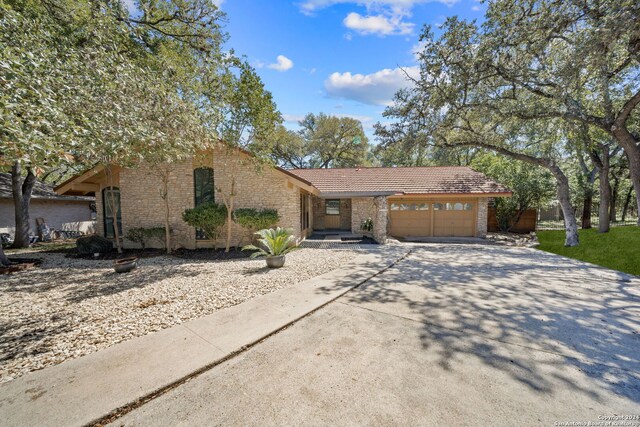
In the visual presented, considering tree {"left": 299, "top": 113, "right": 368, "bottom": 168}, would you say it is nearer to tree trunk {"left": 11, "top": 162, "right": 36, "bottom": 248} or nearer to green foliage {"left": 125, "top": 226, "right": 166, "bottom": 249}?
green foliage {"left": 125, "top": 226, "right": 166, "bottom": 249}

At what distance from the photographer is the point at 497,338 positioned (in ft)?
11.5

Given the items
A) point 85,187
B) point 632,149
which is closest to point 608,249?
point 632,149

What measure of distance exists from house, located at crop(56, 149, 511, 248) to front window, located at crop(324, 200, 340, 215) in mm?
1980

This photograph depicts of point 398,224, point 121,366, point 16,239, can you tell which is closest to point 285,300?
point 121,366

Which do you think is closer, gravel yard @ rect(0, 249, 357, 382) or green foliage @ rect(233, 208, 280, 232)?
gravel yard @ rect(0, 249, 357, 382)

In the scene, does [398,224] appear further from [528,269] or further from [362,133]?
[362,133]

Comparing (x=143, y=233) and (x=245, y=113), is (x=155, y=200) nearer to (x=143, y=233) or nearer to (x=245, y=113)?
(x=143, y=233)

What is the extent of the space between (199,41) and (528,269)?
13249 millimetres

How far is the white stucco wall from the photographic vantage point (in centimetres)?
1404

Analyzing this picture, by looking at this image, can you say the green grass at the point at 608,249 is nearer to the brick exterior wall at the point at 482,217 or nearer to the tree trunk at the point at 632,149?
the tree trunk at the point at 632,149

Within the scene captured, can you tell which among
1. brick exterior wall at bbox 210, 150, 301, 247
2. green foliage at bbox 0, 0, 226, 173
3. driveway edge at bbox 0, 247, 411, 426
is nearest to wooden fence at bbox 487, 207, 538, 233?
brick exterior wall at bbox 210, 150, 301, 247

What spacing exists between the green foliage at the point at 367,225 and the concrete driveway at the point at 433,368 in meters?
9.24

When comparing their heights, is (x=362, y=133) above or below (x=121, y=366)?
above

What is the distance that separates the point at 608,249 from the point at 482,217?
5.19 meters
